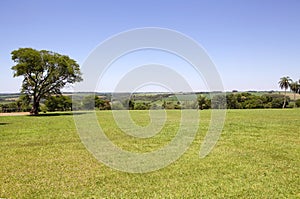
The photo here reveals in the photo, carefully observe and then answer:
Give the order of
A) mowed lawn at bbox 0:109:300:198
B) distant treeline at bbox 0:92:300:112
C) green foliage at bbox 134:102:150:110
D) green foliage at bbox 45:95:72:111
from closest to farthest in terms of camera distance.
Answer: mowed lawn at bbox 0:109:300:198, distant treeline at bbox 0:92:300:112, green foliage at bbox 134:102:150:110, green foliage at bbox 45:95:72:111

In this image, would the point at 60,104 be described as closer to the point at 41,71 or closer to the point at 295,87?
the point at 41,71

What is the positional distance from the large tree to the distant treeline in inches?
83.6

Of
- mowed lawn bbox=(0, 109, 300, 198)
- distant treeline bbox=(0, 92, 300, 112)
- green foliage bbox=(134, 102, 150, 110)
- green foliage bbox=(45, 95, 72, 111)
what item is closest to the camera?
mowed lawn bbox=(0, 109, 300, 198)

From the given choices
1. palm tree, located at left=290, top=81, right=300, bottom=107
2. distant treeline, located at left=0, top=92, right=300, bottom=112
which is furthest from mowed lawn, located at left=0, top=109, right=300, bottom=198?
palm tree, located at left=290, top=81, right=300, bottom=107

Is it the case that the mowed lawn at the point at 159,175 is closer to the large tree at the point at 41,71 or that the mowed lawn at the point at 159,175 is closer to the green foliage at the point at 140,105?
the green foliage at the point at 140,105

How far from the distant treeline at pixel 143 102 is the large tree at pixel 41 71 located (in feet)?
6.97

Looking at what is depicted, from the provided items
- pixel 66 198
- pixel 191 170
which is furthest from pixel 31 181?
pixel 191 170

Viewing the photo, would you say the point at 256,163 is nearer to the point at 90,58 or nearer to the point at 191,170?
the point at 191,170

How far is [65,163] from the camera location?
8867mm

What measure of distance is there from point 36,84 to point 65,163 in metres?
31.4

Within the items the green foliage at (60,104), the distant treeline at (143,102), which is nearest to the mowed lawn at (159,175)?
the distant treeline at (143,102)

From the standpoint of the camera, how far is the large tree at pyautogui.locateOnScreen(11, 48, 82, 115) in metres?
35.8

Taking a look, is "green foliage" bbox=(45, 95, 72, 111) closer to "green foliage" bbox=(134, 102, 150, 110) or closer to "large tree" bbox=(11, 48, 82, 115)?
"large tree" bbox=(11, 48, 82, 115)

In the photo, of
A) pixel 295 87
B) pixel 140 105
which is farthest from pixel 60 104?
pixel 295 87
